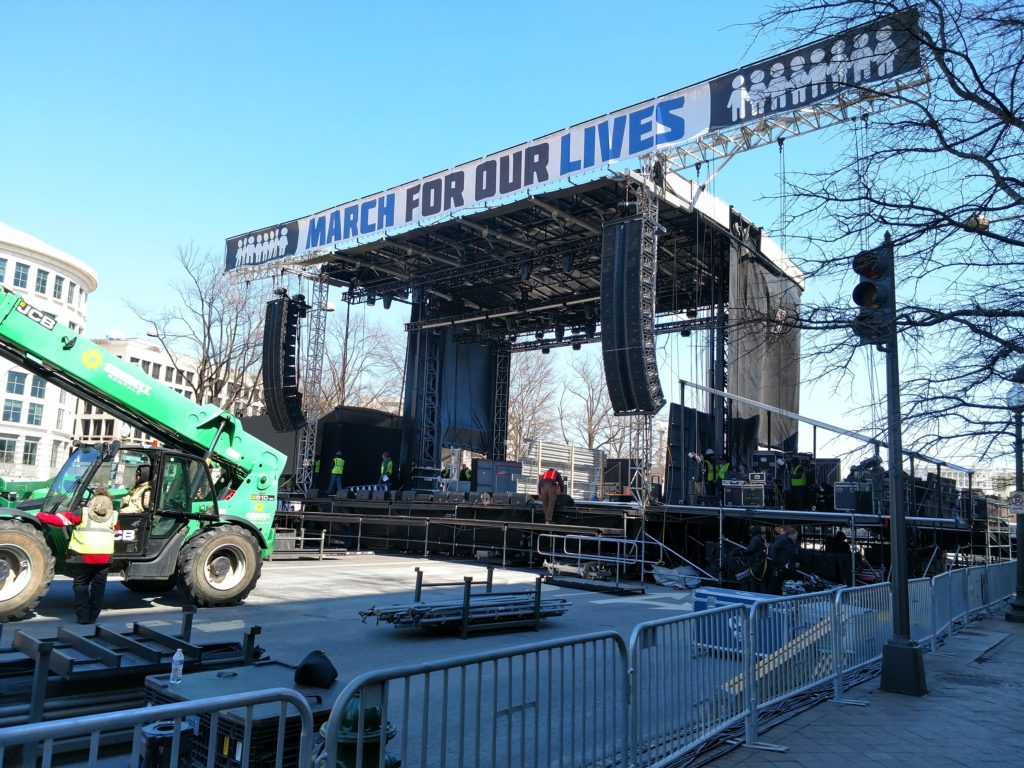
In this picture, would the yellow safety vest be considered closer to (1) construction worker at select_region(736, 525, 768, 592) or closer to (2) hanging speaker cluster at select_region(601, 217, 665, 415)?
(1) construction worker at select_region(736, 525, 768, 592)

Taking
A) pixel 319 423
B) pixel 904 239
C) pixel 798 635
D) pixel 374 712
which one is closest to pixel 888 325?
pixel 904 239

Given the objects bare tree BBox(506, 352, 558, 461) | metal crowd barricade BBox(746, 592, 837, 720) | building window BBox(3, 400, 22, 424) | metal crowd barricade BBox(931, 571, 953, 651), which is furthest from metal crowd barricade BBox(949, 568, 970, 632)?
building window BBox(3, 400, 22, 424)

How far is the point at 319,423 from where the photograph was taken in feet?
102

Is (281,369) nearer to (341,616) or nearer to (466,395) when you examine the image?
(466,395)

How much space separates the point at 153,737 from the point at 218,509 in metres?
8.42

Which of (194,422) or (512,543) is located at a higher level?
(194,422)

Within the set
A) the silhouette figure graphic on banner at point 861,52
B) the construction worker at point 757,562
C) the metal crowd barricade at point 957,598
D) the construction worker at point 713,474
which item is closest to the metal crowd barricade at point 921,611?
the metal crowd barricade at point 957,598

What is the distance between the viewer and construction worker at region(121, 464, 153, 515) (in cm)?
1051

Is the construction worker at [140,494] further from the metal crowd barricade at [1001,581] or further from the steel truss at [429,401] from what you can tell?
the steel truss at [429,401]

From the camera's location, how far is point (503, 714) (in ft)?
13.9

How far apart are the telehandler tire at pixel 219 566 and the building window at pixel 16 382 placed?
62298 millimetres

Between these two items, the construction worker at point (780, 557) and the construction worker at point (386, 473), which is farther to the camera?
the construction worker at point (386, 473)

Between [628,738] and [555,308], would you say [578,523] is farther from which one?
[628,738]

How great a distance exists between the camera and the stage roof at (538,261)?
2201cm
